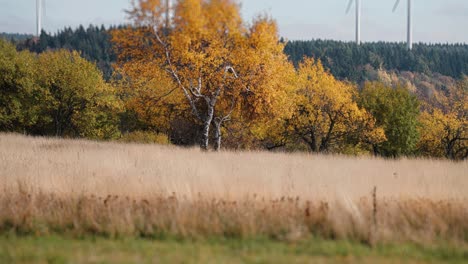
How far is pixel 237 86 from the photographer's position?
2511cm

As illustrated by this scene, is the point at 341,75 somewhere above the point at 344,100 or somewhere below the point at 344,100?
above

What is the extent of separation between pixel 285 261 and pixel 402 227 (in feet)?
9.57

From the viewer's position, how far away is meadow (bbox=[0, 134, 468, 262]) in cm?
840

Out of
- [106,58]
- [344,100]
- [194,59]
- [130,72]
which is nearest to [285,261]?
[194,59]

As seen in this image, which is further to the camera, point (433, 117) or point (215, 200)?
point (433, 117)

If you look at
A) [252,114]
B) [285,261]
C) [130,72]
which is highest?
[130,72]

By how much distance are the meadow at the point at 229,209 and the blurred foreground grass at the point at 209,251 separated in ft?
0.17

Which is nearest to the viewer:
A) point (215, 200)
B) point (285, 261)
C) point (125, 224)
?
point (285, 261)

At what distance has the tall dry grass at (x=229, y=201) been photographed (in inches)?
344

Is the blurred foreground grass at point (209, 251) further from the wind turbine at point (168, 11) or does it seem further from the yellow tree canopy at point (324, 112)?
the yellow tree canopy at point (324, 112)

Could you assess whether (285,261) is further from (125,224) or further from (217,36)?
(217,36)

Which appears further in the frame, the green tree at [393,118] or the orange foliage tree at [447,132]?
the orange foliage tree at [447,132]

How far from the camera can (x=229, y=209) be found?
30.8 ft

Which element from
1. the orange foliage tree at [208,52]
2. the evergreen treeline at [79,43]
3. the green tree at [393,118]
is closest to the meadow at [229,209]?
the orange foliage tree at [208,52]
